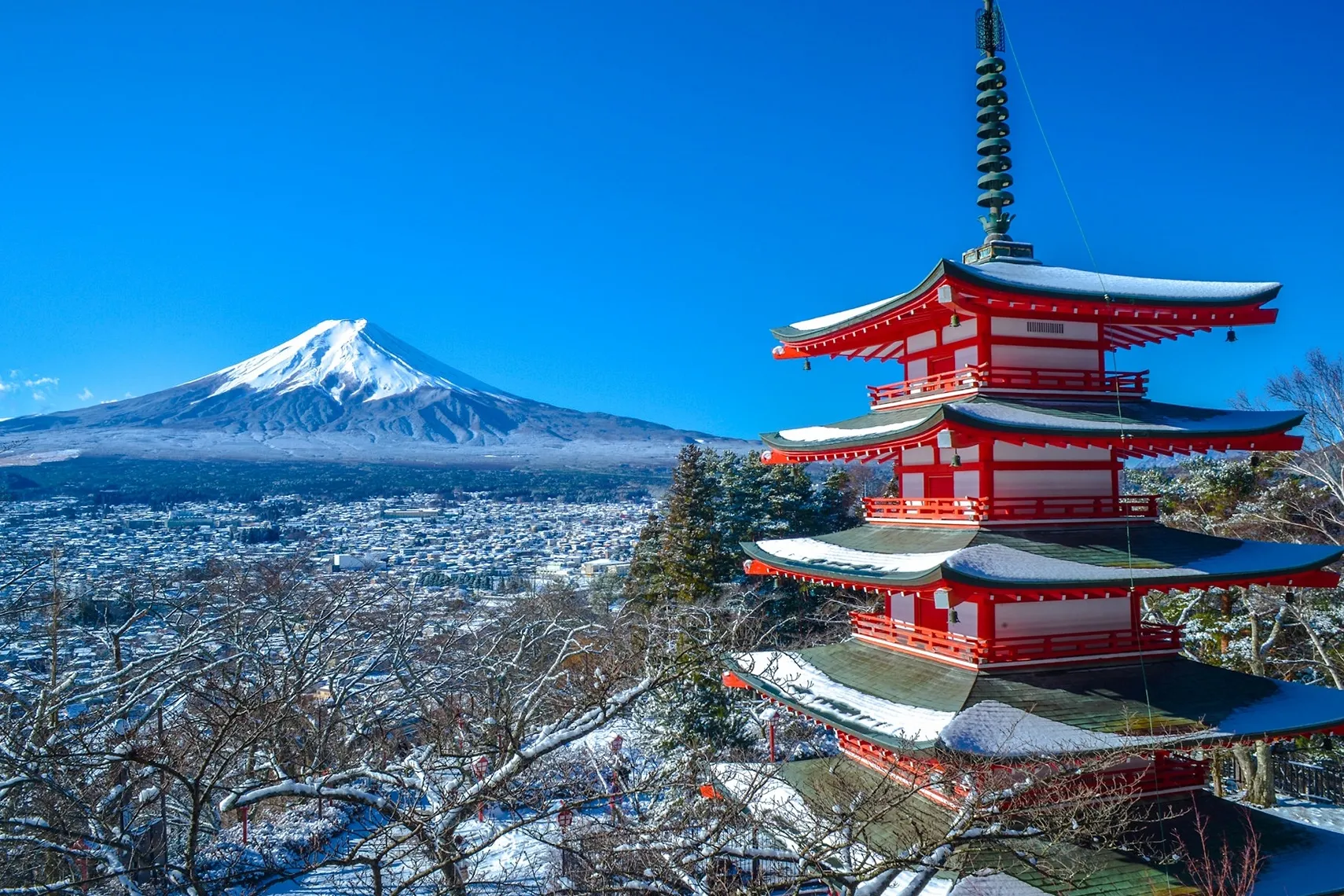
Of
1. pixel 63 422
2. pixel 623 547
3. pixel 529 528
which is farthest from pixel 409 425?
pixel 623 547

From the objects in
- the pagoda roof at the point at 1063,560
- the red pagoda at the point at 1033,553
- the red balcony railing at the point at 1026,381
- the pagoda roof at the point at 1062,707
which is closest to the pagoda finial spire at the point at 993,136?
the red pagoda at the point at 1033,553

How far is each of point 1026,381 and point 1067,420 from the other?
2.92 feet

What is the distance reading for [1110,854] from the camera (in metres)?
8.32

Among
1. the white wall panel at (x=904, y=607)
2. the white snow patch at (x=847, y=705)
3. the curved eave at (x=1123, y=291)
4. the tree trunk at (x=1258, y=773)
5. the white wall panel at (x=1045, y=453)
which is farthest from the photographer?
the tree trunk at (x=1258, y=773)

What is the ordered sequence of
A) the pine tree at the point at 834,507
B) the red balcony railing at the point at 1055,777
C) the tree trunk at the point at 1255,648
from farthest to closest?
the pine tree at the point at 834,507 < the tree trunk at the point at 1255,648 < the red balcony railing at the point at 1055,777

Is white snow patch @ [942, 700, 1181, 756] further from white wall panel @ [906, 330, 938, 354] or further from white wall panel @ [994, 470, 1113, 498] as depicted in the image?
white wall panel @ [906, 330, 938, 354]

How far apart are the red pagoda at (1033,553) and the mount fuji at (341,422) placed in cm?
8617

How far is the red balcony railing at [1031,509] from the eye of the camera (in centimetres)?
978

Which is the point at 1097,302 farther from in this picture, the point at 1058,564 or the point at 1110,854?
the point at 1110,854

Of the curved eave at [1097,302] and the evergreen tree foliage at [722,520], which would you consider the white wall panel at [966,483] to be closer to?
the curved eave at [1097,302]

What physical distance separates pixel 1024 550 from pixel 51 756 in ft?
30.0

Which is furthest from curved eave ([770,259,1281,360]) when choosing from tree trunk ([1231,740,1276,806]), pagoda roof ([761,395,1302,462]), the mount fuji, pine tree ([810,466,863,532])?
the mount fuji

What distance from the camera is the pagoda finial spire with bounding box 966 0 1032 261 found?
11055 mm

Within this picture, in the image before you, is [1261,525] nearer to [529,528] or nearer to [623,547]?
[623,547]
